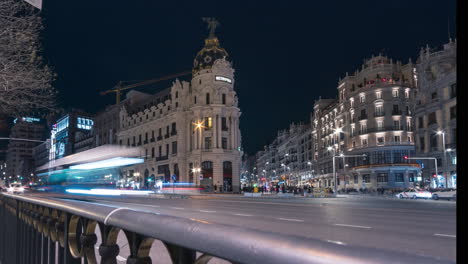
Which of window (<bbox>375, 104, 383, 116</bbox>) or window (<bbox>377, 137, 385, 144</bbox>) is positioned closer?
window (<bbox>377, 137, 385, 144</bbox>)

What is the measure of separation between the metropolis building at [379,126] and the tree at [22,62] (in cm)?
6613

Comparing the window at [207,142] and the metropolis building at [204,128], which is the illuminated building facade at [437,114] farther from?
the window at [207,142]

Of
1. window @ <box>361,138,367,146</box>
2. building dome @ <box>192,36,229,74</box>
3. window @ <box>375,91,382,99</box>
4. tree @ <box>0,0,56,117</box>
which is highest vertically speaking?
building dome @ <box>192,36,229,74</box>

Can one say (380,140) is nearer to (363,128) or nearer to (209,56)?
(363,128)

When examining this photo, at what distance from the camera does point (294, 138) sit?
137 metres

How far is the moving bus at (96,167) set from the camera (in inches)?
1277

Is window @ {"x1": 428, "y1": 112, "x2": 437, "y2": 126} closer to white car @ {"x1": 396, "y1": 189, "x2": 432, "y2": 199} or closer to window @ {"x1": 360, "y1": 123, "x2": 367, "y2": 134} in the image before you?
white car @ {"x1": 396, "y1": 189, "x2": 432, "y2": 199}

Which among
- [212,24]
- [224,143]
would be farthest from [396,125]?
[212,24]

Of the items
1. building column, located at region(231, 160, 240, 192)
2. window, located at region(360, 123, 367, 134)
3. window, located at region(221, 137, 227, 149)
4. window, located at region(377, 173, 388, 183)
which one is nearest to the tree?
window, located at region(221, 137, 227, 149)

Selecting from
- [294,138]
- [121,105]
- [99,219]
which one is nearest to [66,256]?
[99,219]

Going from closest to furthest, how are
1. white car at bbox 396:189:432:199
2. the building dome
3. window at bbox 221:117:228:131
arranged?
1. white car at bbox 396:189:432:199
2. window at bbox 221:117:228:131
3. the building dome

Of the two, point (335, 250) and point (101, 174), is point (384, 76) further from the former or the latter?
point (335, 250)

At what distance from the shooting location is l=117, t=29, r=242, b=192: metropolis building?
227 feet

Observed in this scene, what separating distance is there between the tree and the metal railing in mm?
7149
